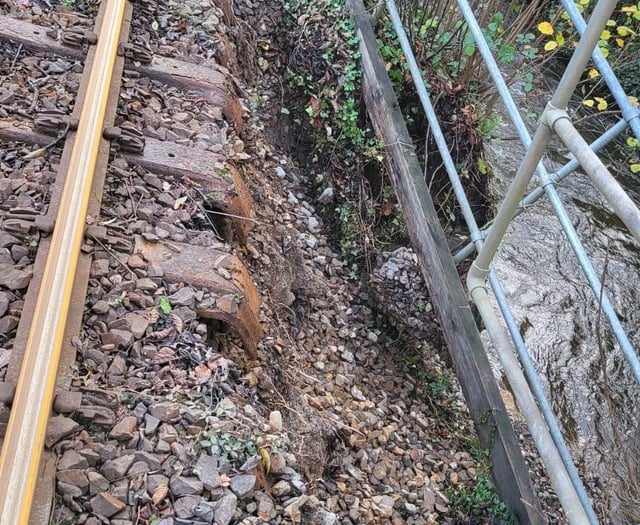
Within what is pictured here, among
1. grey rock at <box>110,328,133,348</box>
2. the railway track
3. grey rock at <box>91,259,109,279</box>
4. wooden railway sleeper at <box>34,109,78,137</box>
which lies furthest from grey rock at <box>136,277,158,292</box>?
wooden railway sleeper at <box>34,109,78,137</box>

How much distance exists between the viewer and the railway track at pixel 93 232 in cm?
182

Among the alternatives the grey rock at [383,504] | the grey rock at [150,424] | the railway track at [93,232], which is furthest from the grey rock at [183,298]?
the grey rock at [383,504]

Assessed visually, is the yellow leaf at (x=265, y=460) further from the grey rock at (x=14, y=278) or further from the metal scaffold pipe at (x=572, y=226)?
the metal scaffold pipe at (x=572, y=226)

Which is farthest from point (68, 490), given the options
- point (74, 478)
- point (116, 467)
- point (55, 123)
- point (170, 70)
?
point (170, 70)

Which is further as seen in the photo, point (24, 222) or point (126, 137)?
point (126, 137)

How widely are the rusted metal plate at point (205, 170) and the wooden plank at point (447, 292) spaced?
99 cm

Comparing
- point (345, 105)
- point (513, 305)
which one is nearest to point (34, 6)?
point (345, 105)

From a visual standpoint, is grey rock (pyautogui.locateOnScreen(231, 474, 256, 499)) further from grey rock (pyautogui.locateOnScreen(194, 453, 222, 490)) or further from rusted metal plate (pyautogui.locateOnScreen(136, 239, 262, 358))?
rusted metal plate (pyautogui.locateOnScreen(136, 239, 262, 358))

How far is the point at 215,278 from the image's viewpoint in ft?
7.91

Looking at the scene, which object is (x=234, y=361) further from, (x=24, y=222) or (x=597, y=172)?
(x=597, y=172)

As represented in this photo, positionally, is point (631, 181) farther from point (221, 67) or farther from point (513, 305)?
point (221, 67)

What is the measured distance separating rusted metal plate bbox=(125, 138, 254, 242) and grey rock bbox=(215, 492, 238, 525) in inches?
54.0

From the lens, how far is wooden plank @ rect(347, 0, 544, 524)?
109 inches

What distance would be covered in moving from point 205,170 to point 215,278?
633 millimetres
